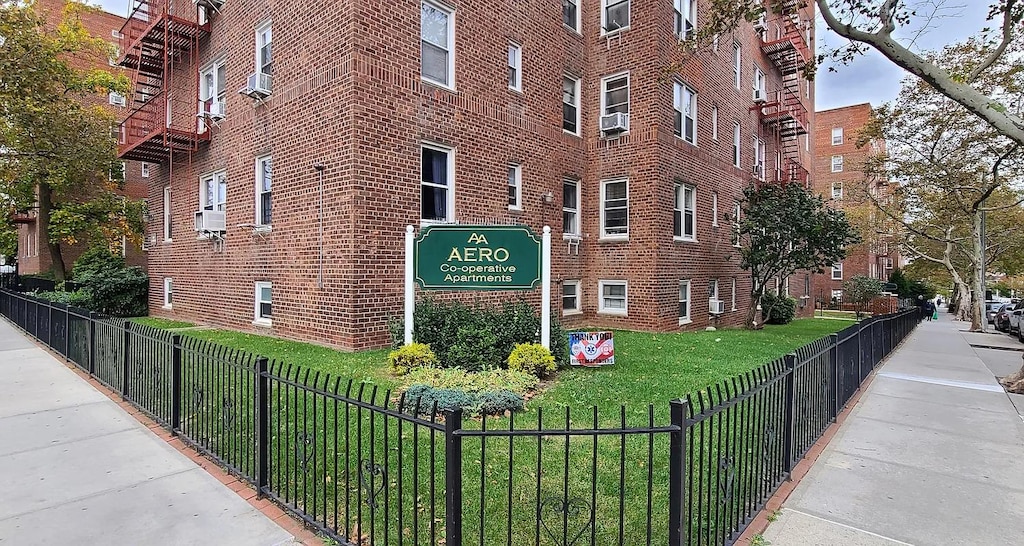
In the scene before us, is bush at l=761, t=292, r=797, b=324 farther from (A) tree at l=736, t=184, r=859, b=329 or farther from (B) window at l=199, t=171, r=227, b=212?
(B) window at l=199, t=171, r=227, b=212

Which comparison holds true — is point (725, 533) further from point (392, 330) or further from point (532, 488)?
point (392, 330)

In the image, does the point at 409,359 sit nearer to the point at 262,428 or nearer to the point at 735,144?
the point at 262,428

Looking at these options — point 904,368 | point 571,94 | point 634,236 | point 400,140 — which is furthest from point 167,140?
point 904,368

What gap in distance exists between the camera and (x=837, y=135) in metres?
48.3

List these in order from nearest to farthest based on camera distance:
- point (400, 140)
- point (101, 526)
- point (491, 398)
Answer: point (101, 526), point (491, 398), point (400, 140)

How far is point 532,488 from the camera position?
4066mm

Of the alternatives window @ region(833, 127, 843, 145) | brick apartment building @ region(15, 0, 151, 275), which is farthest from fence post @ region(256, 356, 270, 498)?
window @ region(833, 127, 843, 145)

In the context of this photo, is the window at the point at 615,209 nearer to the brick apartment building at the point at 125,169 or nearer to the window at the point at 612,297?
the window at the point at 612,297

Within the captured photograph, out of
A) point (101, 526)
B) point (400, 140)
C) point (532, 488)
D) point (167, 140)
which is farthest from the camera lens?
point (167, 140)

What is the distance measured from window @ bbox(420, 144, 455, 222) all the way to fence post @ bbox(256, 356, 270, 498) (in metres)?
6.88

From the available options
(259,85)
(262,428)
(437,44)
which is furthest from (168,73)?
(262,428)

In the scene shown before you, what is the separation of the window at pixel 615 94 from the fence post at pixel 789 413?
11.4m

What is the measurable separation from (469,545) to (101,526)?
2.52m

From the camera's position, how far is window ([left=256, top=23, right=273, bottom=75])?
1178 centimetres
